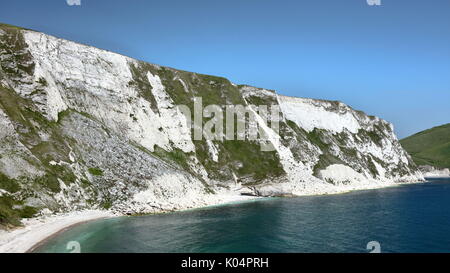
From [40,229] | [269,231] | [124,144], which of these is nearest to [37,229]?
[40,229]

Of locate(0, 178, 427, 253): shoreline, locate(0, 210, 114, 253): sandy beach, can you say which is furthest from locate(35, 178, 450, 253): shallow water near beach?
locate(0, 210, 114, 253): sandy beach

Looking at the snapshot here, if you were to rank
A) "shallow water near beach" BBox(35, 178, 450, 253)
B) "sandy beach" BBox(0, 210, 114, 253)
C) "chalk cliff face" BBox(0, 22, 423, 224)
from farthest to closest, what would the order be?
"chalk cliff face" BBox(0, 22, 423, 224)
"shallow water near beach" BBox(35, 178, 450, 253)
"sandy beach" BBox(0, 210, 114, 253)

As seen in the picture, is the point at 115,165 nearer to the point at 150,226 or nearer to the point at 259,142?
the point at 150,226

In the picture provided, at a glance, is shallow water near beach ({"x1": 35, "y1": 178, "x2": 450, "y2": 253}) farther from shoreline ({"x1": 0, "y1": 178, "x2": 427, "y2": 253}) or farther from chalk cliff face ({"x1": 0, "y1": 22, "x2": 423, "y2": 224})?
chalk cliff face ({"x1": 0, "y1": 22, "x2": 423, "y2": 224})

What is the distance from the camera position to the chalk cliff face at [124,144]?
47.1 metres

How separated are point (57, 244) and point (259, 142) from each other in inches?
2551

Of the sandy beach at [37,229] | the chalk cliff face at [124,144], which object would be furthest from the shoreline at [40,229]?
the chalk cliff face at [124,144]

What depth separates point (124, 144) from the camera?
63.2 metres

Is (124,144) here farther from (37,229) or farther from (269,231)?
(269,231)

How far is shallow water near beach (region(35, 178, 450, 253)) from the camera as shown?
31625 millimetres

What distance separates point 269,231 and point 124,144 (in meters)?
36.5

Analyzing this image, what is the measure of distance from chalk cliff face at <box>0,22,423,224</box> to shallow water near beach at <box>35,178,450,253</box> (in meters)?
8.12

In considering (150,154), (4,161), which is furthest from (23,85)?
(150,154)
